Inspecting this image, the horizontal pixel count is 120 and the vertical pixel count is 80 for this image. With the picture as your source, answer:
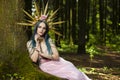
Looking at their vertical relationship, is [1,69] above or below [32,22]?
below

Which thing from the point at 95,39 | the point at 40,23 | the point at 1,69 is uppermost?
the point at 40,23

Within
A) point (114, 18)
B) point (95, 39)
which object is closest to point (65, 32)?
point (95, 39)

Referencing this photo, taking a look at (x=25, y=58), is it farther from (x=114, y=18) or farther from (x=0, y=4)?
(x=114, y=18)

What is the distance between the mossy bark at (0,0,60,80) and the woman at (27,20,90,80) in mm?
160

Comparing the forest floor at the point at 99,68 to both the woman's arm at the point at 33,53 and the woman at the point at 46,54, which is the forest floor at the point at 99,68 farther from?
the woman's arm at the point at 33,53

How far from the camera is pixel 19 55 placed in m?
6.80

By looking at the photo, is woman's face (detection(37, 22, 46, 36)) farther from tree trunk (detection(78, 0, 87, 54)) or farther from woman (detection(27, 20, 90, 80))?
tree trunk (detection(78, 0, 87, 54))

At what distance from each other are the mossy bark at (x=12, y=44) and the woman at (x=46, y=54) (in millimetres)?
160

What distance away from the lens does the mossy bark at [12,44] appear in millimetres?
6742

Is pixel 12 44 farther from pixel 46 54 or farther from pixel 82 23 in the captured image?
pixel 82 23

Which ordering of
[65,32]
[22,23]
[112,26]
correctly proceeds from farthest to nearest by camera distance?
[112,26]
[65,32]
[22,23]

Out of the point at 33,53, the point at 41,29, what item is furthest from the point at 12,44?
→ the point at 41,29

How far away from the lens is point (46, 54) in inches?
266

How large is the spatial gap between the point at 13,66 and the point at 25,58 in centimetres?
25
